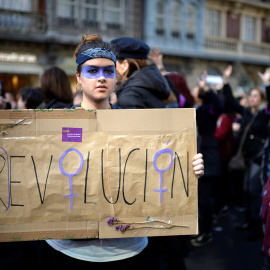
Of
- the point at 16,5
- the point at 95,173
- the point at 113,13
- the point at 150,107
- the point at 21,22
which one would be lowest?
the point at 95,173

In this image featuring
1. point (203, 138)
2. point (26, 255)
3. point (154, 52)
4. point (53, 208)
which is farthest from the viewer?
point (203, 138)

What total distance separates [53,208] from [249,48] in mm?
21933

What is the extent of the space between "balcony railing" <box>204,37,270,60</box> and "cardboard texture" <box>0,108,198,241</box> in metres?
19.1

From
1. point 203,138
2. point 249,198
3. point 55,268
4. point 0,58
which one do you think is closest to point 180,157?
point 55,268

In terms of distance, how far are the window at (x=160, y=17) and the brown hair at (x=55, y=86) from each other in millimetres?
15866

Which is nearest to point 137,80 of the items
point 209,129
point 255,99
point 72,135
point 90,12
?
point 72,135

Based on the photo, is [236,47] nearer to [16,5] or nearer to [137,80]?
[16,5]

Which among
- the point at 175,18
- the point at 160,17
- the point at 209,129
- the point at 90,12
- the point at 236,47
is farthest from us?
the point at 236,47

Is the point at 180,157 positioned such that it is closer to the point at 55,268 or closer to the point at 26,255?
the point at 55,268

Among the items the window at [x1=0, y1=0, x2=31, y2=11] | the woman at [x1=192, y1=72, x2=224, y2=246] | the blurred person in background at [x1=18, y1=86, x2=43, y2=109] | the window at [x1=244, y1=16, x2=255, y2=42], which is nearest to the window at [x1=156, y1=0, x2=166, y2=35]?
the window at [x1=244, y1=16, x2=255, y2=42]

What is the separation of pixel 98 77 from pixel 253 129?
148 inches

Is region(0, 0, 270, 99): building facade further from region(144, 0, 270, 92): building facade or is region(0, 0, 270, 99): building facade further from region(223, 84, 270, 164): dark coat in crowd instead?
region(223, 84, 270, 164): dark coat in crowd

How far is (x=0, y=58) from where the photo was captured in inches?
579

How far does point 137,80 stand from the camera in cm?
264
